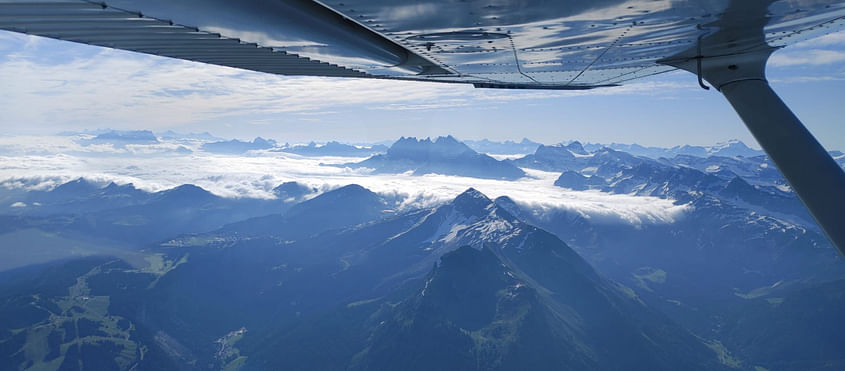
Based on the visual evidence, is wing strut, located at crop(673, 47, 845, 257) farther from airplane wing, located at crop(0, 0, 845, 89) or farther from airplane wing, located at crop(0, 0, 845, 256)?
airplane wing, located at crop(0, 0, 845, 89)

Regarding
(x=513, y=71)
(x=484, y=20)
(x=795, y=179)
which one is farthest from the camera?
(x=513, y=71)

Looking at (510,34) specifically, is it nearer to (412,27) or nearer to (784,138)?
(412,27)

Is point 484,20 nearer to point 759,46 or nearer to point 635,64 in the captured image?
point 759,46

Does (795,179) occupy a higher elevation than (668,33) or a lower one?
lower

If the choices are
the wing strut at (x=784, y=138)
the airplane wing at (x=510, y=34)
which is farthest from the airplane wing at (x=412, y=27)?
the wing strut at (x=784, y=138)

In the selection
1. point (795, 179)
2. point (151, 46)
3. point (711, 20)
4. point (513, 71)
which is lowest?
point (795, 179)

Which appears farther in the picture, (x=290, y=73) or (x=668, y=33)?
(x=290, y=73)

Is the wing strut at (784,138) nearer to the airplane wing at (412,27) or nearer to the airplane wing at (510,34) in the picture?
the airplane wing at (510,34)

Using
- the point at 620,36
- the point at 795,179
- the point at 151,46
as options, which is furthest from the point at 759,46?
the point at 151,46
